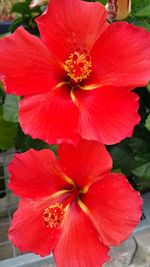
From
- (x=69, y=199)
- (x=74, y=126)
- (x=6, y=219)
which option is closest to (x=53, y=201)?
(x=69, y=199)

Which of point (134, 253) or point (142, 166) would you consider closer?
point (142, 166)

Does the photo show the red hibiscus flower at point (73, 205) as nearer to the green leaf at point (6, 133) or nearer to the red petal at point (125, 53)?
the red petal at point (125, 53)

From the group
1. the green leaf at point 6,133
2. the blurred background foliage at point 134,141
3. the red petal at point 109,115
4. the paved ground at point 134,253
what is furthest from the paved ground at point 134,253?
the red petal at point 109,115

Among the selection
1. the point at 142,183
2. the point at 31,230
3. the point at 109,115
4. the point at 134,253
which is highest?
the point at 109,115

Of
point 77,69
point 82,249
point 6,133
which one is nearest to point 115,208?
point 82,249

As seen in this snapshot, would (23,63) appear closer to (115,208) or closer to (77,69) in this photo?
(77,69)

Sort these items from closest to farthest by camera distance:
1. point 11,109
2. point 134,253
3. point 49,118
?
point 49,118, point 11,109, point 134,253
